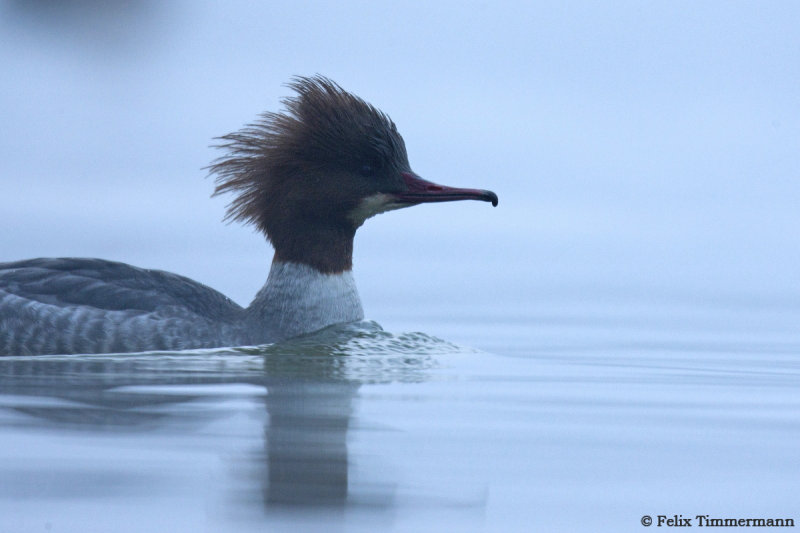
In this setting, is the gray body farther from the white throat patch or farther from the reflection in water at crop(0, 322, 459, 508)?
Answer: the white throat patch

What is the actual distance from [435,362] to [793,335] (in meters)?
2.91

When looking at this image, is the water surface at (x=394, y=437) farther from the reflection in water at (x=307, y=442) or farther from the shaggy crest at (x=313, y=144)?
the shaggy crest at (x=313, y=144)

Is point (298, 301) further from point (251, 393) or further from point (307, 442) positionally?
point (307, 442)

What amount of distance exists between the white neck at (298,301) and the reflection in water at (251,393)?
117 mm

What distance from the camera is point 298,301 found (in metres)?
8.12

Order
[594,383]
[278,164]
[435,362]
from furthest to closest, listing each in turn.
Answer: [278,164], [435,362], [594,383]

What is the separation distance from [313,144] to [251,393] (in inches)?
85.7

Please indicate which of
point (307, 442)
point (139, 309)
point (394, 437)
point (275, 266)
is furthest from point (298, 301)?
point (307, 442)

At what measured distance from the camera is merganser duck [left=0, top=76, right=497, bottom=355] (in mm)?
7609

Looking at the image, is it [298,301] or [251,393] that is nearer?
[251,393]

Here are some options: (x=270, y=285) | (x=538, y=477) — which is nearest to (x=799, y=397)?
(x=538, y=477)

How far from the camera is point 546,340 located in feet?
29.3

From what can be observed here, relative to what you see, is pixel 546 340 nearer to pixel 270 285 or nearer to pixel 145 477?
pixel 270 285

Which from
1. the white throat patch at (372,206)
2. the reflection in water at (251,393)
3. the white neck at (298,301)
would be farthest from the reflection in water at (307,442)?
the white throat patch at (372,206)
